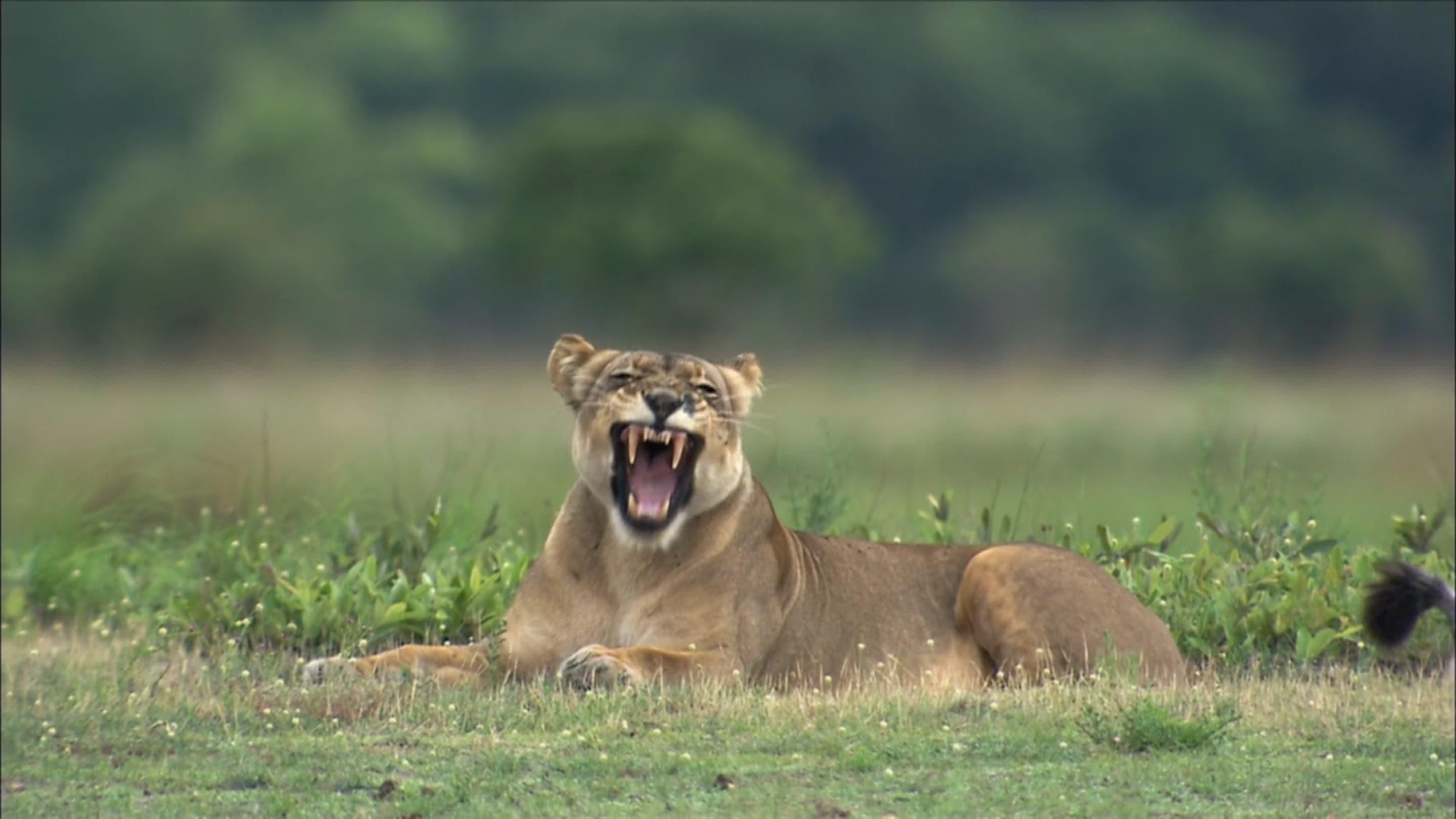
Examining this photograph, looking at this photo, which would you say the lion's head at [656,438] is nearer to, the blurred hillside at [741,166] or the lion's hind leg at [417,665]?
the lion's hind leg at [417,665]

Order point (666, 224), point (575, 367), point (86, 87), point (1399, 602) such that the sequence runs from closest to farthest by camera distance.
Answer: point (1399, 602), point (575, 367), point (86, 87), point (666, 224)

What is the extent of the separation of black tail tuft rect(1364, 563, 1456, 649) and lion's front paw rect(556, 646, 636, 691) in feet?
6.93

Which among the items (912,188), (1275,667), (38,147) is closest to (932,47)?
(912,188)

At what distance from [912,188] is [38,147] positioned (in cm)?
1562

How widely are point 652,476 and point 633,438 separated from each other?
0.19m

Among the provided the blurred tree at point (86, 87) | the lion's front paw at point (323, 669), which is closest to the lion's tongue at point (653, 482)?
the lion's front paw at point (323, 669)

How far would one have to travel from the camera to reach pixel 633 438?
7160 mm

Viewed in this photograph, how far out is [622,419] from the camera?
7.14 meters

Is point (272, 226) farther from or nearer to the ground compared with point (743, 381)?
farther from the ground

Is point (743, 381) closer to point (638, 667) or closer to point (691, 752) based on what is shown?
point (638, 667)

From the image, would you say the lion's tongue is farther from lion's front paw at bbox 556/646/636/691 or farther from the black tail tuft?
the black tail tuft

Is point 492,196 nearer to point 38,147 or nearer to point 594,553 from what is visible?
point 38,147

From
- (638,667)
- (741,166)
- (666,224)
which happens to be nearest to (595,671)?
(638,667)

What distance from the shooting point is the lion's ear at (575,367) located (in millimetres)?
7449
